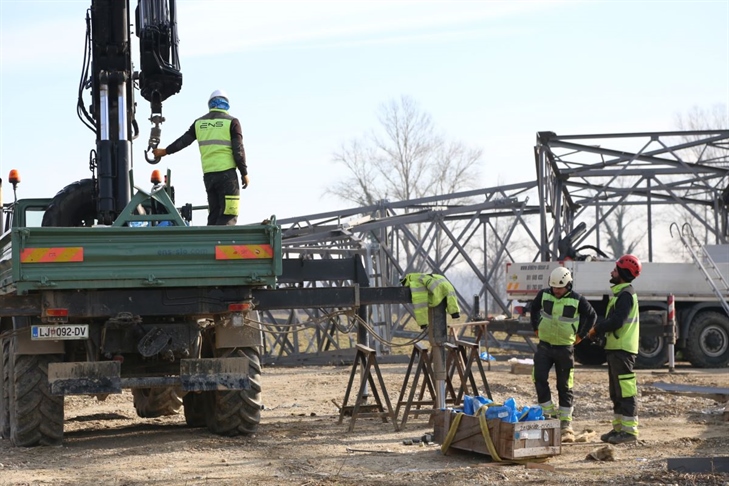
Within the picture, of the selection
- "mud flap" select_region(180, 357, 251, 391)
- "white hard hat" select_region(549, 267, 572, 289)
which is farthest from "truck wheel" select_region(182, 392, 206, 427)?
"white hard hat" select_region(549, 267, 572, 289)

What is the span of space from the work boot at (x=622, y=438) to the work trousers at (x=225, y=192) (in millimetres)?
4431

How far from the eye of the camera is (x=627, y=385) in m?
11.0

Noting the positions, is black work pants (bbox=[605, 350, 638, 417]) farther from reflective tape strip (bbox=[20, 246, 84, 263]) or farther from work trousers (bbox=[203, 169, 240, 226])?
reflective tape strip (bbox=[20, 246, 84, 263])

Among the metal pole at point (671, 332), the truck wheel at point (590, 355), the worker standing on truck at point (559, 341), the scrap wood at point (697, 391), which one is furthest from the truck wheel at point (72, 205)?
the truck wheel at point (590, 355)

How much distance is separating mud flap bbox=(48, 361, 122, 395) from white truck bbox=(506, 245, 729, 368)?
12843 mm

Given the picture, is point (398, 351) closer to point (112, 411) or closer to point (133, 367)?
point (112, 411)

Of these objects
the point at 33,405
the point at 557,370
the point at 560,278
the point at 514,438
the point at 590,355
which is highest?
the point at 560,278

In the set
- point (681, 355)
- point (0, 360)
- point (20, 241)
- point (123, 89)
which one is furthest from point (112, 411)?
point (681, 355)

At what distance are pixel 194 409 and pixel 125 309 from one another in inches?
104

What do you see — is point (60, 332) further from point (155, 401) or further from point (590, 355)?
point (590, 355)

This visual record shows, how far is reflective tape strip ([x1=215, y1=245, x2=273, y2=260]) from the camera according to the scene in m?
10.6

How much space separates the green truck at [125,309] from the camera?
10227mm

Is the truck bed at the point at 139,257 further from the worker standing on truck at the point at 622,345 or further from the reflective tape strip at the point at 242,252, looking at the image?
the worker standing on truck at the point at 622,345

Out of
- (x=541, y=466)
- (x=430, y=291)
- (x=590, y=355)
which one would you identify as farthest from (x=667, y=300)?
(x=541, y=466)
